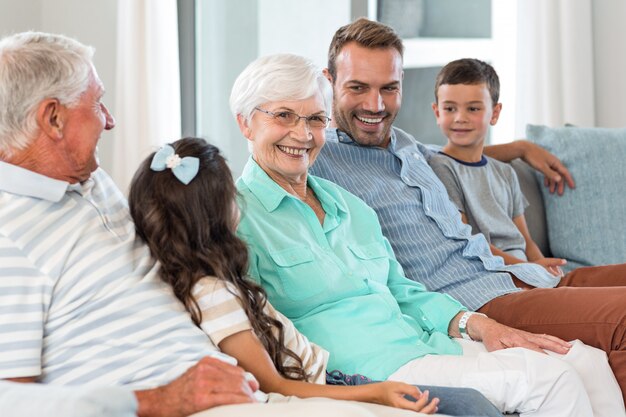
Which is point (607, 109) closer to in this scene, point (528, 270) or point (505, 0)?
point (505, 0)

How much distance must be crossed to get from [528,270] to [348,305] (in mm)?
819

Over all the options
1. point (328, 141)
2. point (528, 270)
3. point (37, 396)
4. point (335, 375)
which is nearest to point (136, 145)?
point (328, 141)

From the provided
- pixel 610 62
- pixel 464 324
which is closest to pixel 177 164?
pixel 464 324

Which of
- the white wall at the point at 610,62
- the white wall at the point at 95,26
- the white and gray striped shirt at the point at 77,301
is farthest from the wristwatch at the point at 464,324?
the white wall at the point at 95,26

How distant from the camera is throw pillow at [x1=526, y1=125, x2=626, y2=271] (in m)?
3.21

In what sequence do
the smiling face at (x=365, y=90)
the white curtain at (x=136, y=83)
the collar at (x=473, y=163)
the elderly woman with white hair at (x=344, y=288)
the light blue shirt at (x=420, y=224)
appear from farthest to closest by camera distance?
the white curtain at (x=136, y=83) → the collar at (x=473, y=163) → the smiling face at (x=365, y=90) → the light blue shirt at (x=420, y=224) → the elderly woman with white hair at (x=344, y=288)

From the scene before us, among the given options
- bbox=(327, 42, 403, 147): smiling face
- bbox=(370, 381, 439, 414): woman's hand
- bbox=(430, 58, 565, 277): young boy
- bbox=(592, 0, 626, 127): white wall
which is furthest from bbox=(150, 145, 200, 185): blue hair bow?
bbox=(592, 0, 626, 127): white wall

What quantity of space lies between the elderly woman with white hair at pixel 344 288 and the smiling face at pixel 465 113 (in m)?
0.86

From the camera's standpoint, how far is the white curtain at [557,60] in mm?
4285

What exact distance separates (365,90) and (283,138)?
0.60 metres

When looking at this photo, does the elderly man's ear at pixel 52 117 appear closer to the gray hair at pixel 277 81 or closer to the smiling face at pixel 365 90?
the gray hair at pixel 277 81

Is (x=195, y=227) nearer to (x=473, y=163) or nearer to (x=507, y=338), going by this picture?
(x=507, y=338)

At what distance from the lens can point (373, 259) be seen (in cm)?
224

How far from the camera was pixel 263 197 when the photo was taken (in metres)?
2.12
